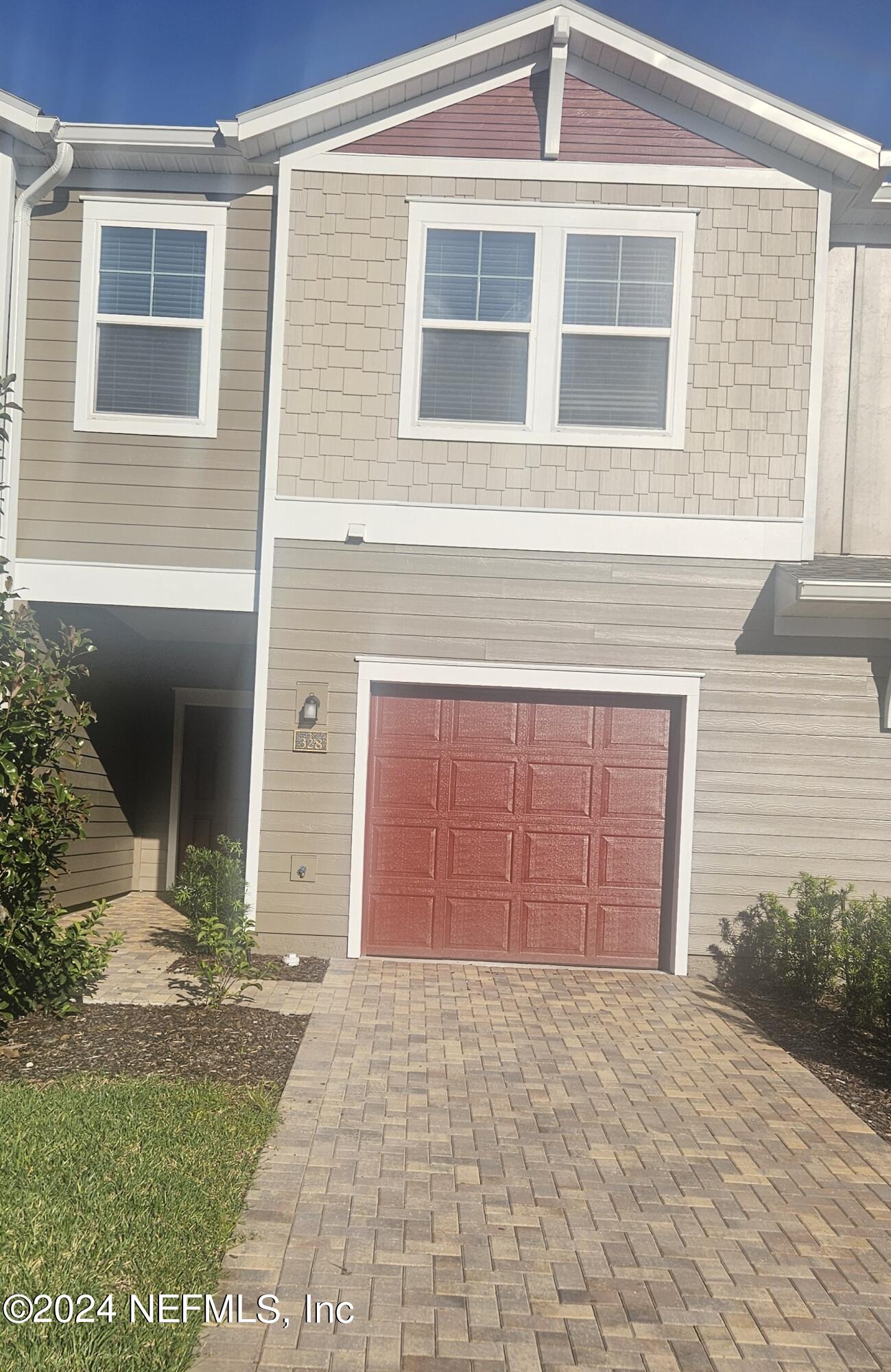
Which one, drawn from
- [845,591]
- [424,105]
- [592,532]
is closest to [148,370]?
[424,105]

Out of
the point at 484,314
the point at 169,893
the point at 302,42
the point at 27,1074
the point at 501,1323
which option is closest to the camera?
the point at 501,1323

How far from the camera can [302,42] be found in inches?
407

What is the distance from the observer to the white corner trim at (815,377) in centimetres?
910

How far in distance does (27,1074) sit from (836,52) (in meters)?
10.8

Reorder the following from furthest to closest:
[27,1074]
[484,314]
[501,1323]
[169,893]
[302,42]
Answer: [169,893] < [302,42] < [484,314] < [27,1074] < [501,1323]

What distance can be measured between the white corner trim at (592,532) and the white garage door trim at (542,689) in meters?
0.95

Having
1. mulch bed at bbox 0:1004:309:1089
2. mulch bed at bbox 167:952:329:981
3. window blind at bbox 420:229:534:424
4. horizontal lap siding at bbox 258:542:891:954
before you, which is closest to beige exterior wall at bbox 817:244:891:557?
horizontal lap siding at bbox 258:542:891:954

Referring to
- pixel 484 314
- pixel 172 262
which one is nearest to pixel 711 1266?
pixel 484 314

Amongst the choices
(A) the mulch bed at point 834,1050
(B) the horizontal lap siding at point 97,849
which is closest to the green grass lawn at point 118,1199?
(A) the mulch bed at point 834,1050

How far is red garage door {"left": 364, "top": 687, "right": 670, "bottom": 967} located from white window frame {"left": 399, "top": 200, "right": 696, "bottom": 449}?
210cm

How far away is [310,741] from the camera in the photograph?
912 centimetres

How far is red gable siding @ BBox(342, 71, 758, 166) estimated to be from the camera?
921 centimetres

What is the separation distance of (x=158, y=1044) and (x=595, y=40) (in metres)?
8.03

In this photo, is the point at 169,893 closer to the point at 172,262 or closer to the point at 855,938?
the point at 172,262
